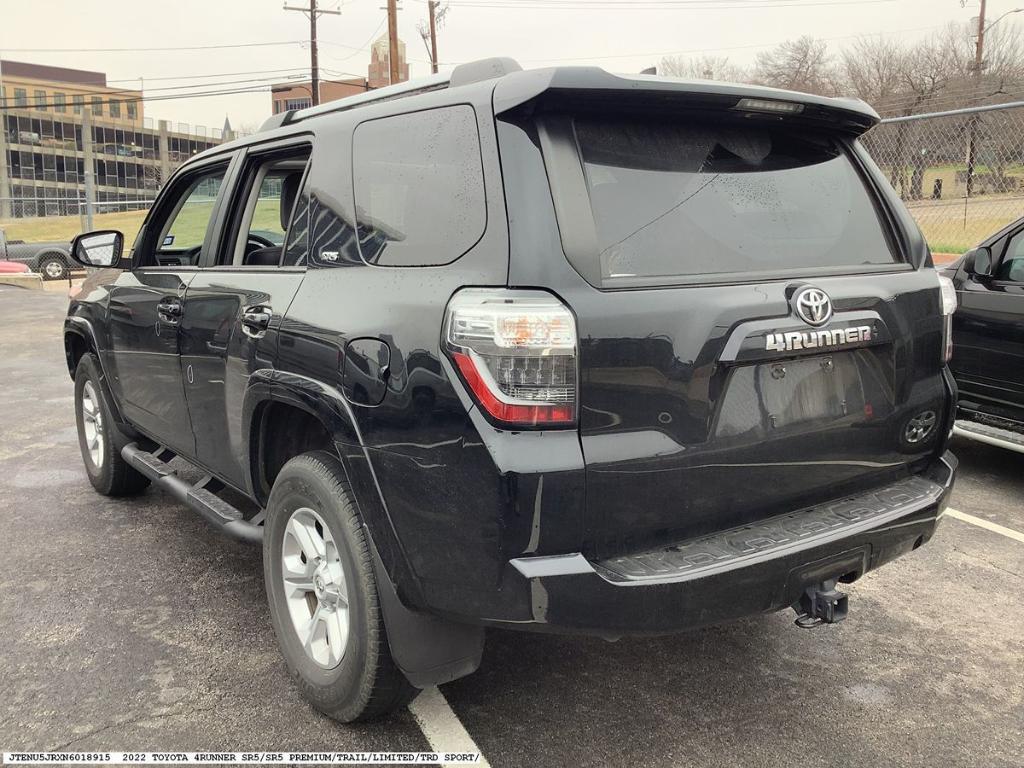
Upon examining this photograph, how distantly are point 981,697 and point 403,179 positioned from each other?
2.54 meters

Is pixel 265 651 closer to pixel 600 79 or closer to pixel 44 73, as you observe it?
pixel 600 79

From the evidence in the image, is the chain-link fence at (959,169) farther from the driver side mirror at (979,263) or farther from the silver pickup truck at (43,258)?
the silver pickup truck at (43,258)

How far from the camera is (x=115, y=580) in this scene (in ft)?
12.7

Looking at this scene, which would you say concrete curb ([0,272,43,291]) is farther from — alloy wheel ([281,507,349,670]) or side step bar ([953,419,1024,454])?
side step bar ([953,419,1024,454])

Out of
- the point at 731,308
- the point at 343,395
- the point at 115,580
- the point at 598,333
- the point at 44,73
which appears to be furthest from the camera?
the point at 44,73

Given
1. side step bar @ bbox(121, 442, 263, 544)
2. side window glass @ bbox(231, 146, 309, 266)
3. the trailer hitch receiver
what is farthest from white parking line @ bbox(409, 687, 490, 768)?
side window glass @ bbox(231, 146, 309, 266)

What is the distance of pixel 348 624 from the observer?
2568 mm

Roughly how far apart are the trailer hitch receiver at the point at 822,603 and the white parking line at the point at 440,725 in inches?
40.4

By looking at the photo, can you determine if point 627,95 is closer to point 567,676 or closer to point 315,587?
point 315,587

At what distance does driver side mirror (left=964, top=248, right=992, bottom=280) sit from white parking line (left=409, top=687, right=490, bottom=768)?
414 centimetres

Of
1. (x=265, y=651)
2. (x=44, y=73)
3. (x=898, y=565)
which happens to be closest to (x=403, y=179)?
(x=265, y=651)

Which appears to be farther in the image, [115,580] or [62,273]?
[62,273]

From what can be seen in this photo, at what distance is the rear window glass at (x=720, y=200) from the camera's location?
229 cm

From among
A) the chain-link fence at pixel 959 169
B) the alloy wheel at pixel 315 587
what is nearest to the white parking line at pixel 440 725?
the alloy wheel at pixel 315 587
